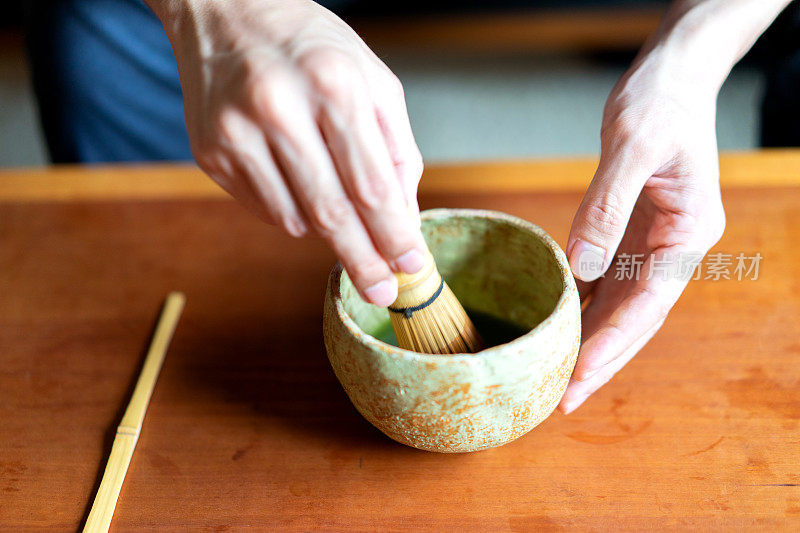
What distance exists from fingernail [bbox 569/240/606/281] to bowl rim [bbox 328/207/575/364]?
0.05m

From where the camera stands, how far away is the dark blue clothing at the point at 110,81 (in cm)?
139

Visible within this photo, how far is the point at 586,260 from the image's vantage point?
0.72 m

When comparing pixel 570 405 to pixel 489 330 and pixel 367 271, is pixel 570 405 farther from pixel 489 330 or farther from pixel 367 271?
pixel 367 271

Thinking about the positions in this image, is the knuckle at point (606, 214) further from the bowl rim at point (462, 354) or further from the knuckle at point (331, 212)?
the knuckle at point (331, 212)

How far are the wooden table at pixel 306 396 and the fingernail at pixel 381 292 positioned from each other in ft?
0.63

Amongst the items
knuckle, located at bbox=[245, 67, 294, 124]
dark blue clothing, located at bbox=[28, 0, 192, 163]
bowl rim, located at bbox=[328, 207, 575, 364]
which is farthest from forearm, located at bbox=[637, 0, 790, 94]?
dark blue clothing, located at bbox=[28, 0, 192, 163]

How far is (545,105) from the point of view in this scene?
8.59 feet

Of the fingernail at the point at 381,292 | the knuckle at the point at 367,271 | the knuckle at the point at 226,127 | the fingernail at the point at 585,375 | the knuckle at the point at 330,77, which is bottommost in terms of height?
the fingernail at the point at 585,375

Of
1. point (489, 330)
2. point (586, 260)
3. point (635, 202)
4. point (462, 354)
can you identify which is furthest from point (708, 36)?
point (462, 354)

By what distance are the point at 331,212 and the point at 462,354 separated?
0.53ft

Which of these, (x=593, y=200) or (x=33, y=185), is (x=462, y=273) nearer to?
(x=593, y=200)

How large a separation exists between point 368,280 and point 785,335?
54cm

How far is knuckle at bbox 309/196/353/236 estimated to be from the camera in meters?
0.55

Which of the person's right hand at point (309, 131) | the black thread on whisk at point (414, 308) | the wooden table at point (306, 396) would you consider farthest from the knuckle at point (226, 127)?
the wooden table at point (306, 396)
